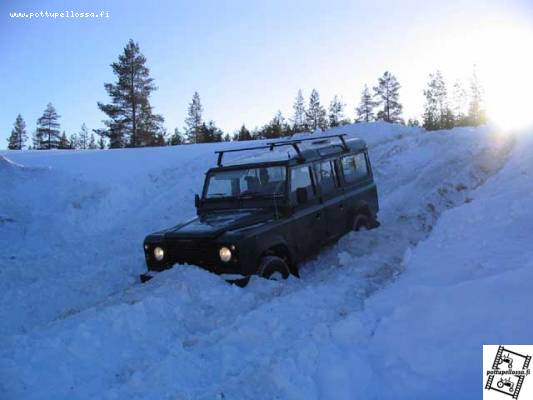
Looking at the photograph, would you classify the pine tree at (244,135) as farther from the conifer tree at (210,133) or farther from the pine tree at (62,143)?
the pine tree at (62,143)

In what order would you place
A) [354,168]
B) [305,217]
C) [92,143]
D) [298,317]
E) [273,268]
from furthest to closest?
[92,143], [354,168], [305,217], [273,268], [298,317]

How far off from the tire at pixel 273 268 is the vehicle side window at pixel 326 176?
1972 mm

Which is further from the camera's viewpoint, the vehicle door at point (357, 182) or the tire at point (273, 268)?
the vehicle door at point (357, 182)

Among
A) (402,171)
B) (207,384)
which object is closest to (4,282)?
(207,384)

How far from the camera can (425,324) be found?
4.24 m

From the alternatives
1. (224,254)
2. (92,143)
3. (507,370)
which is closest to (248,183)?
(224,254)

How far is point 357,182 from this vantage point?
9477mm

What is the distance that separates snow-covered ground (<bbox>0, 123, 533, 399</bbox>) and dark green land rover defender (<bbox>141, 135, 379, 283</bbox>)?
1.07 ft

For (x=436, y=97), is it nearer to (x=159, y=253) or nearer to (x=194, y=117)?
(x=194, y=117)

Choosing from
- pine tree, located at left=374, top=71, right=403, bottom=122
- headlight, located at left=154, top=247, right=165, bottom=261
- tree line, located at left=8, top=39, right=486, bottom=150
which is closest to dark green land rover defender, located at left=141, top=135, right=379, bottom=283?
headlight, located at left=154, top=247, right=165, bottom=261

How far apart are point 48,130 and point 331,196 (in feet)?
174

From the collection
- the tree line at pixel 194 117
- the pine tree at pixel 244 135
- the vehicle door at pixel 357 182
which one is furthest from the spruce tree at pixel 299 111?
the vehicle door at pixel 357 182

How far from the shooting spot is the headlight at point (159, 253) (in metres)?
6.76

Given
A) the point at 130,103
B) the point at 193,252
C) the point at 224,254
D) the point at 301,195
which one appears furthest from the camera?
the point at 130,103
